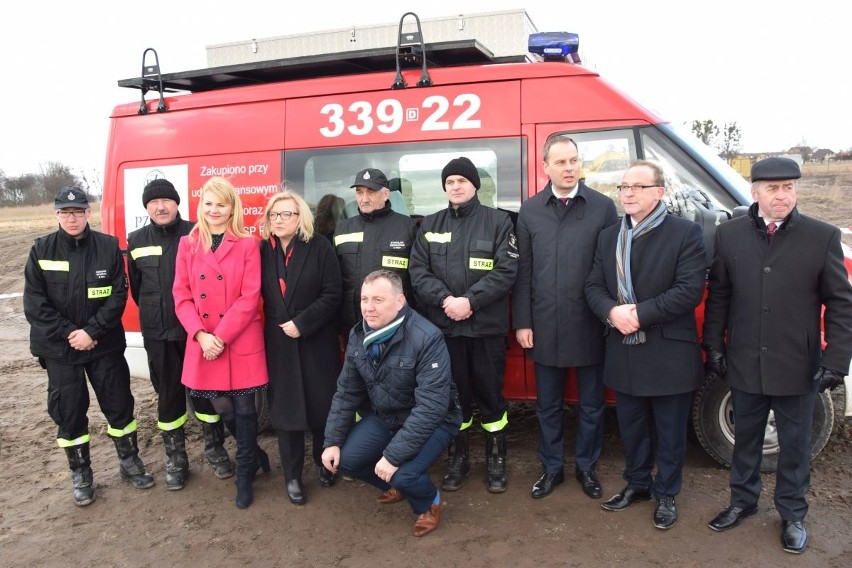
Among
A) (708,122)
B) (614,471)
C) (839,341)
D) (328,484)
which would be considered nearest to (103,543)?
(328,484)

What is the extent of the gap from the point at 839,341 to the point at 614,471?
1548 mm

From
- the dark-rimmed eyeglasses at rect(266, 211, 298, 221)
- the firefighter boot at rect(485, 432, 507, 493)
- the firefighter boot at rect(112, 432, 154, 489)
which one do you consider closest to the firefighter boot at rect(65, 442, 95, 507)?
the firefighter boot at rect(112, 432, 154, 489)

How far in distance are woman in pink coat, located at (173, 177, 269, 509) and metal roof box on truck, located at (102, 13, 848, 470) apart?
0.74m

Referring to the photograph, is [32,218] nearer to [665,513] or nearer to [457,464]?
[457,464]

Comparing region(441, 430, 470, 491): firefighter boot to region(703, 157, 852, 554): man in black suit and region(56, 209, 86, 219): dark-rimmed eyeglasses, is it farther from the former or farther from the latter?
region(56, 209, 86, 219): dark-rimmed eyeglasses

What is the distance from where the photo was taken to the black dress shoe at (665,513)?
10.6 feet

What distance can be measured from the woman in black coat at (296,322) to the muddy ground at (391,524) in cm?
39

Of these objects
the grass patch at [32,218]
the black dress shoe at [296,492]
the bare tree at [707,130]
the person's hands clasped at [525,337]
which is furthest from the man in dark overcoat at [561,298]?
the bare tree at [707,130]

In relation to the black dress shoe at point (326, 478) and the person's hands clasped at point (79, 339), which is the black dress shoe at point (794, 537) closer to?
the black dress shoe at point (326, 478)

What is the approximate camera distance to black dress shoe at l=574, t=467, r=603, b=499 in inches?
140

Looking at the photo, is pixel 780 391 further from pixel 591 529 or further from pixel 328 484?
pixel 328 484

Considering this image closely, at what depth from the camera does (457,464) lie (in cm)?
384

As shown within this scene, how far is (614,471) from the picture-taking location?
3.91 meters

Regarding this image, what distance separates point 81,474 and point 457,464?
7.36ft
